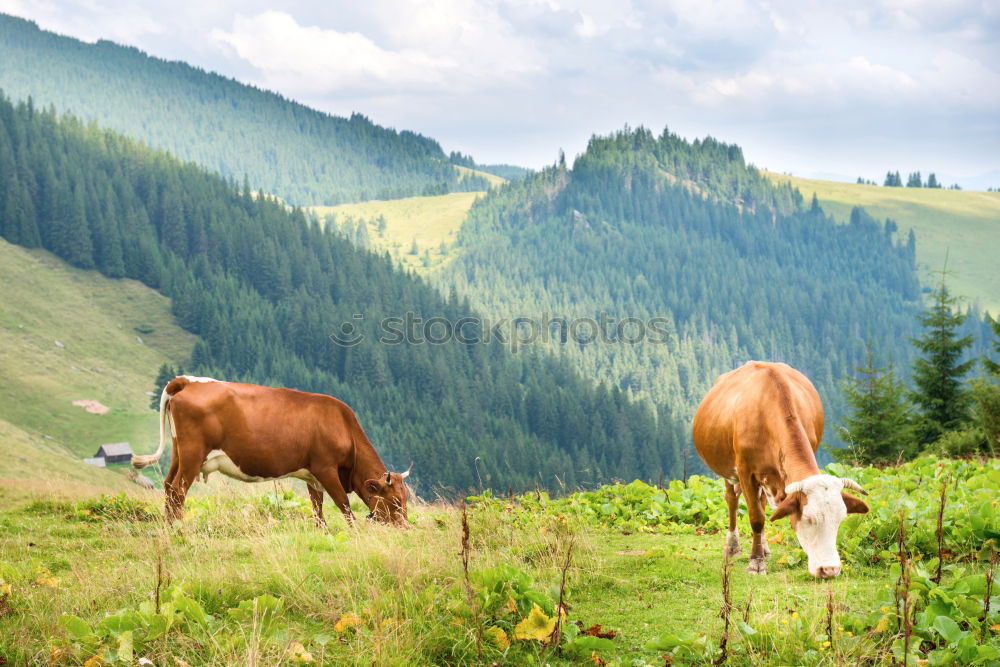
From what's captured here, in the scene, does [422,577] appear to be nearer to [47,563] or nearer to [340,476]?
[47,563]

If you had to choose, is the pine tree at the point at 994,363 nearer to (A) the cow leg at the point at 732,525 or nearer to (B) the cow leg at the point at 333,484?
(A) the cow leg at the point at 732,525

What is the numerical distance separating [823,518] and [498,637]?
3.30 metres

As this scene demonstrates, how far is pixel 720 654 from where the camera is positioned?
20.4ft

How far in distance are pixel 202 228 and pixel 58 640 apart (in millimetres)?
196971

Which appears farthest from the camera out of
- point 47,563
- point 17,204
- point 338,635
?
point 17,204

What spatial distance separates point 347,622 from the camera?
6855 mm

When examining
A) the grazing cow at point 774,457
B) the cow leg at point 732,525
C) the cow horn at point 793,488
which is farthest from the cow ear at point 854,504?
the cow leg at point 732,525

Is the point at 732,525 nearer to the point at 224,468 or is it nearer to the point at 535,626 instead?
the point at 535,626

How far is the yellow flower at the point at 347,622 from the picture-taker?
22.3 ft

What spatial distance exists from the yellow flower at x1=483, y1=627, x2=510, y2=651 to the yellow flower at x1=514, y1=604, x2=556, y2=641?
10cm

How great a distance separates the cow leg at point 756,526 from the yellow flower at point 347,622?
449 centimetres

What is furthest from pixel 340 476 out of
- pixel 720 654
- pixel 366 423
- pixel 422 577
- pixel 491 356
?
pixel 491 356

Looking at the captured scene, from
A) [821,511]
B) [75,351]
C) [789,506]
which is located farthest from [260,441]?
[75,351]

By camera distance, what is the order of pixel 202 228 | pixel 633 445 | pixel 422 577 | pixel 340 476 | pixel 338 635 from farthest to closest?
pixel 202 228 → pixel 633 445 → pixel 340 476 → pixel 422 577 → pixel 338 635
